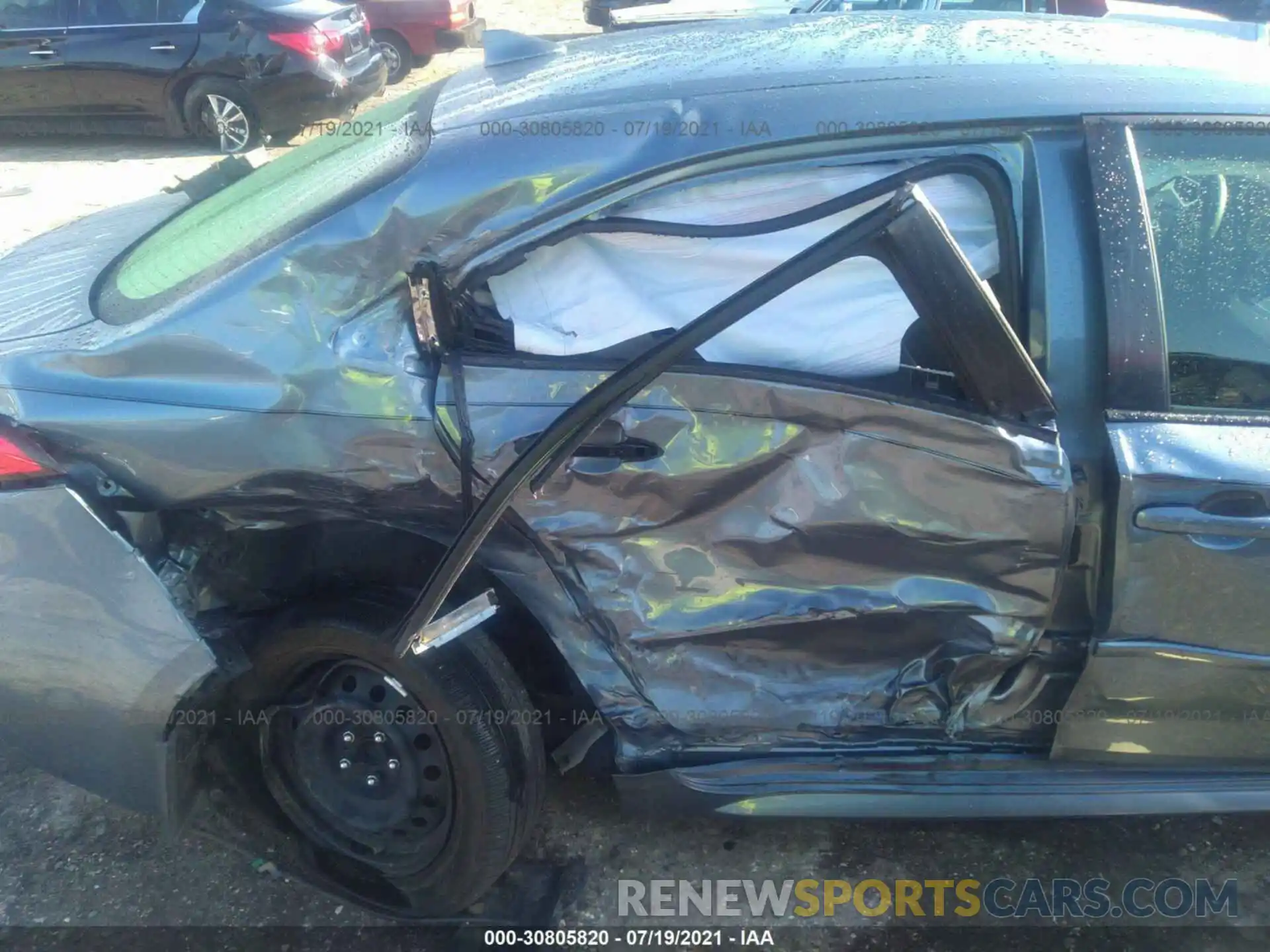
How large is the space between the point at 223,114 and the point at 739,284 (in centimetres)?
754

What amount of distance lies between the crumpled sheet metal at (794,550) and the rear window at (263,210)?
1.59 ft

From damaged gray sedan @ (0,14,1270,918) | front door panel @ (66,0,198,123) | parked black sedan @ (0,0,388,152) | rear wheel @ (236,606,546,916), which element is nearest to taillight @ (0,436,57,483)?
damaged gray sedan @ (0,14,1270,918)

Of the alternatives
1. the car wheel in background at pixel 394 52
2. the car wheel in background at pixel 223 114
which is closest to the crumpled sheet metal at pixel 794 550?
the car wheel in background at pixel 223 114

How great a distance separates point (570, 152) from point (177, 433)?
93cm

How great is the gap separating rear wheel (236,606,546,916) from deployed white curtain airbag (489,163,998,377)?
713 mm

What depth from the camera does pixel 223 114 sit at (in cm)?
813

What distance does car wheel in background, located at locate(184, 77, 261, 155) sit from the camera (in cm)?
802

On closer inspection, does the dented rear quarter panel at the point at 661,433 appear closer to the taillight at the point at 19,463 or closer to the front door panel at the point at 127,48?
the taillight at the point at 19,463

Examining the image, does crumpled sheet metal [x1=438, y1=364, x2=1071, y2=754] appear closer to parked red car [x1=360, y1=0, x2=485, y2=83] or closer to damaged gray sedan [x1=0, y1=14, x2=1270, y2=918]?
damaged gray sedan [x1=0, y1=14, x2=1270, y2=918]

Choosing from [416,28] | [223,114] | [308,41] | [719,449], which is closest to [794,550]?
[719,449]

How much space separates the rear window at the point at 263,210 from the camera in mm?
2035

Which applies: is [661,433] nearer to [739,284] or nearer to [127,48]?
[739,284]

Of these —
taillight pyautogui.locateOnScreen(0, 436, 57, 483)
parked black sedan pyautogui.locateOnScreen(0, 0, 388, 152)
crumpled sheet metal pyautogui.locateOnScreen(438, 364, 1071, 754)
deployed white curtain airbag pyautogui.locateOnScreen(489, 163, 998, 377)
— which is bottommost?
crumpled sheet metal pyautogui.locateOnScreen(438, 364, 1071, 754)

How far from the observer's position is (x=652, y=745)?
2.20m
